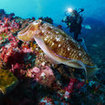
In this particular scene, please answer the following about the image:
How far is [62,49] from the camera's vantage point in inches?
142

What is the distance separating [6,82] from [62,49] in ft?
6.35

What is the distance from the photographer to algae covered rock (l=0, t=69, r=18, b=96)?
258 centimetres

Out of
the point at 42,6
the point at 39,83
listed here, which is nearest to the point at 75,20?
the point at 39,83

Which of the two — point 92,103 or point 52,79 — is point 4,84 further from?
point 92,103

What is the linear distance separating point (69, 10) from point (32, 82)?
816cm

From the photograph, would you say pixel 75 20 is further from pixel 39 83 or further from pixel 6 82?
pixel 6 82

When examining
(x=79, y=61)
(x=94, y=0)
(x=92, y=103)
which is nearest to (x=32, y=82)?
(x=79, y=61)

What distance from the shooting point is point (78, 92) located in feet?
13.7

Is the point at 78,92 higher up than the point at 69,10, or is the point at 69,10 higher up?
the point at 69,10

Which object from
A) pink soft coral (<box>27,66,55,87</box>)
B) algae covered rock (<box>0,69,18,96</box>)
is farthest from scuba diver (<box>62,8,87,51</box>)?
algae covered rock (<box>0,69,18,96</box>)

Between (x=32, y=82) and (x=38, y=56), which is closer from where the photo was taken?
(x=32, y=82)

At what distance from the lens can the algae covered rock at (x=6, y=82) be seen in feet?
8.48

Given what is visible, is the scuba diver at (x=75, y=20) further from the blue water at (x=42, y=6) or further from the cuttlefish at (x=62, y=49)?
the blue water at (x=42, y=6)

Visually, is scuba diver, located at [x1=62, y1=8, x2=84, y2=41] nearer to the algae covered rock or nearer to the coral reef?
the coral reef
